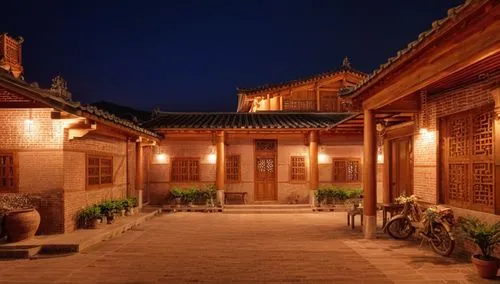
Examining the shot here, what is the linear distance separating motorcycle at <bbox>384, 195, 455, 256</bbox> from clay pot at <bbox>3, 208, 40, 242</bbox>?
8462mm

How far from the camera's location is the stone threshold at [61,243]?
8.00 meters

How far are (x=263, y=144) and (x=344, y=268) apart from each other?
10.7 metres

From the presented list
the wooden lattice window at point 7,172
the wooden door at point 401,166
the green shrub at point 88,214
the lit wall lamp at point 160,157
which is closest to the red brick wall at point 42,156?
the wooden lattice window at point 7,172

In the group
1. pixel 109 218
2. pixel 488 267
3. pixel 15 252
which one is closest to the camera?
pixel 488 267

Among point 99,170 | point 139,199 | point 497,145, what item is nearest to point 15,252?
point 99,170

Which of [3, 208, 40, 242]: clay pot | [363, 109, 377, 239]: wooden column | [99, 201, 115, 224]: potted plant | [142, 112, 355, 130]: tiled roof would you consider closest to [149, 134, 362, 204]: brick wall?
[142, 112, 355, 130]: tiled roof

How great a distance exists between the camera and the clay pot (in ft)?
27.9

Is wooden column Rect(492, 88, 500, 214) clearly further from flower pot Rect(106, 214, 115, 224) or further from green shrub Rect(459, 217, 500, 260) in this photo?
flower pot Rect(106, 214, 115, 224)

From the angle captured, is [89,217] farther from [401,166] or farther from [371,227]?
[401,166]

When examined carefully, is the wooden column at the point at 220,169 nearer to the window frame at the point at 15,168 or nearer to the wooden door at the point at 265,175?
the wooden door at the point at 265,175

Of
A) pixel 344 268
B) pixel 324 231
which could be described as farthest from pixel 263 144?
pixel 344 268

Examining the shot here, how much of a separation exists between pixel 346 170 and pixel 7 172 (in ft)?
42.7

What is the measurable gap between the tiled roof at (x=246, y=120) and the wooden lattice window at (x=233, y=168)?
1.55 m

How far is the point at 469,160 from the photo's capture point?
329 inches
